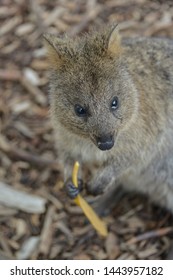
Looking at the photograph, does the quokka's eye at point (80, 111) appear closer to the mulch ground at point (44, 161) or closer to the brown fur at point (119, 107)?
the brown fur at point (119, 107)

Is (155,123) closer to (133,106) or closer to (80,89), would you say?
(133,106)

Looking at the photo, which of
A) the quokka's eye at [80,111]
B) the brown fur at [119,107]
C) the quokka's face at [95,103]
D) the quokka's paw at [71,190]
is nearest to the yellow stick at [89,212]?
the quokka's paw at [71,190]

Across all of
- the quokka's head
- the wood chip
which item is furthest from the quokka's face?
the wood chip

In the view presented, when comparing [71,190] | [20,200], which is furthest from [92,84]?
[20,200]

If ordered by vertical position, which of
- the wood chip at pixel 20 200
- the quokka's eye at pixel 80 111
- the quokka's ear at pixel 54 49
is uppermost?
the quokka's ear at pixel 54 49

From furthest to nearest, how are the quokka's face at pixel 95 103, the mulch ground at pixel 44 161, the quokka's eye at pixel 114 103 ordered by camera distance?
the mulch ground at pixel 44 161 < the quokka's eye at pixel 114 103 < the quokka's face at pixel 95 103

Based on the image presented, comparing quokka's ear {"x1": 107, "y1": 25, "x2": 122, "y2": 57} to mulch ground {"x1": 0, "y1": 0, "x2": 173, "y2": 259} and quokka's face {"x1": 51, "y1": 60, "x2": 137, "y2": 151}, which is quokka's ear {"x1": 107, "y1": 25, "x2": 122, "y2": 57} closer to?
quokka's face {"x1": 51, "y1": 60, "x2": 137, "y2": 151}
